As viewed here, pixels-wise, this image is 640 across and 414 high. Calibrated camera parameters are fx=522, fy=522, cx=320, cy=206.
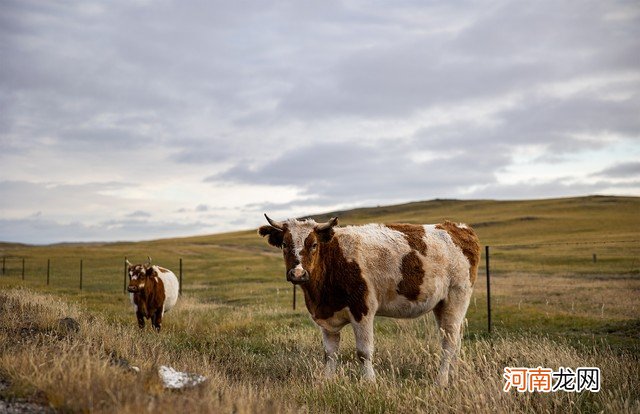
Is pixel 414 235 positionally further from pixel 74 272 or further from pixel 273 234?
pixel 74 272

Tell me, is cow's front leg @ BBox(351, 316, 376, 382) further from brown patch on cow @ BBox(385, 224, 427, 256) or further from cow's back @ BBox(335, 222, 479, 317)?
brown patch on cow @ BBox(385, 224, 427, 256)

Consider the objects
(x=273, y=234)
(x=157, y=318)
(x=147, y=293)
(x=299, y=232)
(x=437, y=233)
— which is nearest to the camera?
(x=299, y=232)

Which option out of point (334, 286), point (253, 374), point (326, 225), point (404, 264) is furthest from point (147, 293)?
point (404, 264)

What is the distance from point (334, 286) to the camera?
26.6 feet

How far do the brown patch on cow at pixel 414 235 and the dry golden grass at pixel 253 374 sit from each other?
1.66m

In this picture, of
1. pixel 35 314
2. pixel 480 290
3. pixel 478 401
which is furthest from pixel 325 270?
pixel 480 290

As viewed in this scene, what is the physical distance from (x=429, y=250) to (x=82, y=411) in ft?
18.7

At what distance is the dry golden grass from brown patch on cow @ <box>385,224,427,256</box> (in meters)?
1.66

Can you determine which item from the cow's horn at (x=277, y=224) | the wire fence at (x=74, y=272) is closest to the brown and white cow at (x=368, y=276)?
the cow's horn at (x=277, y=224)

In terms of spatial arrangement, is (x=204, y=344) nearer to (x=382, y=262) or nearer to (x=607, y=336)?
(x=382, y=262)

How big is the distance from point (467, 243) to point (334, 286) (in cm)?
270

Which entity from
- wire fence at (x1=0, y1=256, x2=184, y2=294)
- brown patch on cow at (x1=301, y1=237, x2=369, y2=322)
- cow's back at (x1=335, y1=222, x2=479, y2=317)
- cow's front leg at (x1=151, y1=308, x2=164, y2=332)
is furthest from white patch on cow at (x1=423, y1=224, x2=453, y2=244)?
wire fence at (x1=0, y1=256, x2=184, y2=294)

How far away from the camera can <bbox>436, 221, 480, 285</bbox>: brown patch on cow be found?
9148 mm

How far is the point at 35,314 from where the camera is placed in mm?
10383
